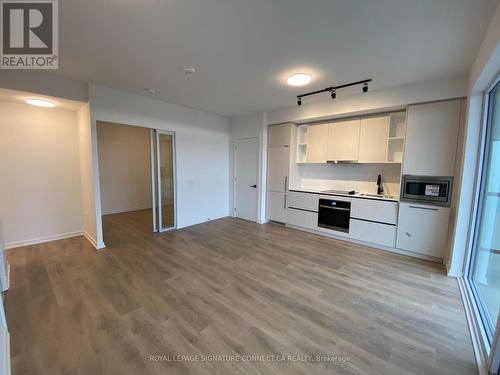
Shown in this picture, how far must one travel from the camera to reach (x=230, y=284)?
8.26 ft

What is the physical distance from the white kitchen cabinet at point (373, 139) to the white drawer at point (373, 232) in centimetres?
113

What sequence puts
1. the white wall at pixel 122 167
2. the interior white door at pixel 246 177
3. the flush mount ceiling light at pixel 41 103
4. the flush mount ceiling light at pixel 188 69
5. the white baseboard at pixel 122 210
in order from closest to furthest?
the flush mount ceiling light at pixel 188 69 → the flush mount ceiling light at pixel 41 103 → the interior white door at pixel 246 177 → the white wall at pixel 122 167 → the white baseboard at pixel 122 210

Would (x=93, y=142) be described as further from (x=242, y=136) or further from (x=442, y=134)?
(x=442, y=134)

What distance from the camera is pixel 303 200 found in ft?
14.8

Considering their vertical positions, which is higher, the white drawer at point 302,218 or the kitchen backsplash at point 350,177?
the kitchen backsplash at point 350,177

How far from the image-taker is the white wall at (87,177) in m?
3.39

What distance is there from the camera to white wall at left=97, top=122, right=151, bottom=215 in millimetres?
5707

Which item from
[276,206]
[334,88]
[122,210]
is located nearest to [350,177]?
[276,206]

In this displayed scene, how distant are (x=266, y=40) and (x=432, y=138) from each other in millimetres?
2824

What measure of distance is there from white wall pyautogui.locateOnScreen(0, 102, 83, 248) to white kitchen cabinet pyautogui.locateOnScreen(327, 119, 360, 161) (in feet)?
16.4

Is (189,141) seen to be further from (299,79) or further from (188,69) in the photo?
(299,79)

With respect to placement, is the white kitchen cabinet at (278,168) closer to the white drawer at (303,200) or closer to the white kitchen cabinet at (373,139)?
the white drawer at (303,200)

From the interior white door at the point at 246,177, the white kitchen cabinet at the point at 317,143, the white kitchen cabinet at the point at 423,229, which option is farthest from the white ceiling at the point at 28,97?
the white kitchen cabinet at the point at 423,229

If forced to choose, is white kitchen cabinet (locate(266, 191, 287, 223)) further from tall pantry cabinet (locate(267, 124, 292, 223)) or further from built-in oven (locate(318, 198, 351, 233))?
built-in oven (locate(318, 198, 351, 233))
